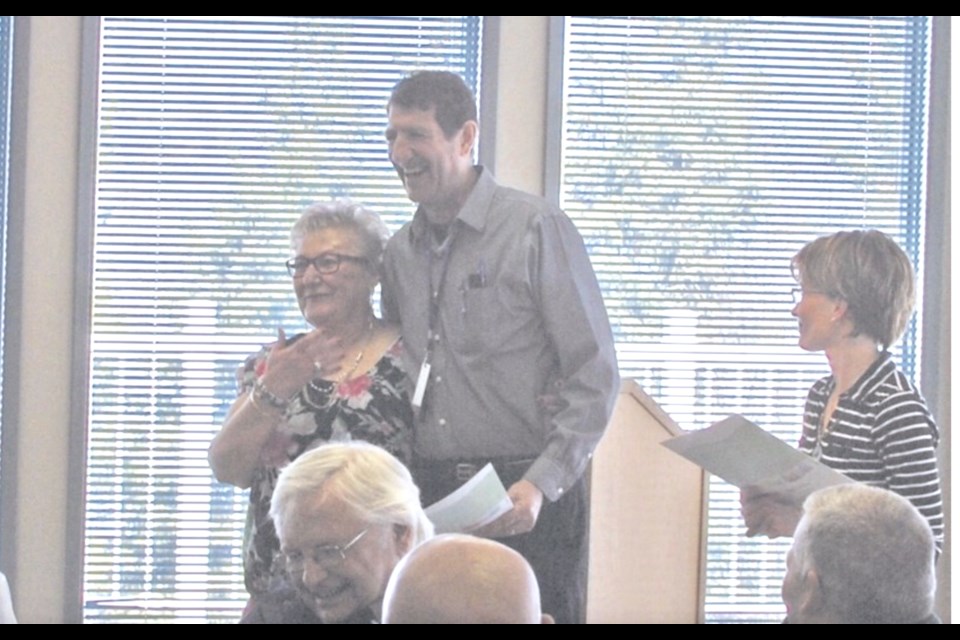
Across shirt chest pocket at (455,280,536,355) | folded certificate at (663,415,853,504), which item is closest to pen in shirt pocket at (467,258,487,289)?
shirt chest pocket at (455,280,536,355)

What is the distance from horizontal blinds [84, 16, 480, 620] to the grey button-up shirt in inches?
15.9

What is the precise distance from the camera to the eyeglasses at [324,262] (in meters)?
3.28

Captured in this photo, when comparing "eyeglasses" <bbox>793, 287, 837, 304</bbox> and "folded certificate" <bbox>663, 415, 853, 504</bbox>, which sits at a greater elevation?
"eyeglasses" <bbox>793, 287, 837, 304</bbox>

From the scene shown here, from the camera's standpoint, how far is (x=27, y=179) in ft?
11.6

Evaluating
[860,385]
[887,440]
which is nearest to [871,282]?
[860,385]

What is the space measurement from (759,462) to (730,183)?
106 cm

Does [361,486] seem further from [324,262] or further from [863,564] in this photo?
[324,262]

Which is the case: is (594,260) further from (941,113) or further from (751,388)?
(941,113)

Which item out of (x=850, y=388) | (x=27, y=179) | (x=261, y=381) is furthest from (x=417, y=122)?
(x=850, y=388)

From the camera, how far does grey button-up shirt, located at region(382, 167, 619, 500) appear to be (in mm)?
3271

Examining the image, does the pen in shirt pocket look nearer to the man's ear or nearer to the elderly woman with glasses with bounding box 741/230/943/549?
the man's ear

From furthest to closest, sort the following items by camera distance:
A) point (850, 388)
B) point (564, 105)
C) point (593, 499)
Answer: point (564, 105) < point (593, 499) < point (850, 388)
